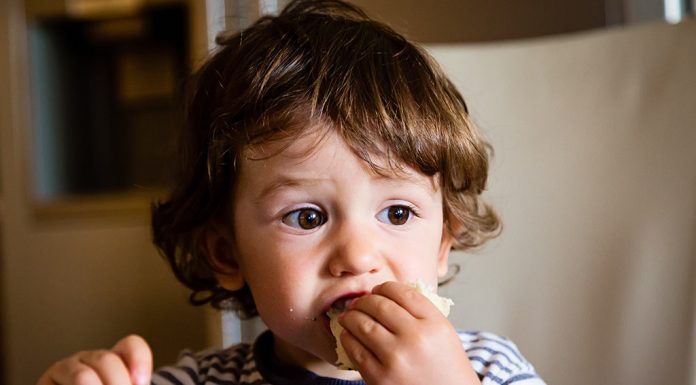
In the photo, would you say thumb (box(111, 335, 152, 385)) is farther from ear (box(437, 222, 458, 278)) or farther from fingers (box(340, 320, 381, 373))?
ear (box(437, 222, 458, 278))

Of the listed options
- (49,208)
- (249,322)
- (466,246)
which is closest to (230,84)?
(466,246)

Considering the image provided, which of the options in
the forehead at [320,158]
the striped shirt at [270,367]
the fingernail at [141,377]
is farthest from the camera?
the striped shirt at [270,367]

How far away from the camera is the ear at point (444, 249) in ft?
2.88

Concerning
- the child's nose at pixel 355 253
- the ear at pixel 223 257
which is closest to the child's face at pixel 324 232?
the child's nose at pixel 355 253

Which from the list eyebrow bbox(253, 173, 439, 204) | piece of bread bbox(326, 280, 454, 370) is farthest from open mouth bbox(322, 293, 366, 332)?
eyebrow bbox(253, 173, 439, 204)

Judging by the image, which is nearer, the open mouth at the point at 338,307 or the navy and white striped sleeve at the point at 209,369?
the open mouth at the point at 338,307

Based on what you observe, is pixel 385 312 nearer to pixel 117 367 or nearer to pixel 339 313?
pixel 339 313

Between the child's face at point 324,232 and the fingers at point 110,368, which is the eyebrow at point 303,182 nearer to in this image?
the child's face at point 324,232

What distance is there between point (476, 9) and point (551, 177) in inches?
14.7

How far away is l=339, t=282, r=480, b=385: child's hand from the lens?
631mm

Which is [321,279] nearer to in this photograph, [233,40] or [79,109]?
[233,40]

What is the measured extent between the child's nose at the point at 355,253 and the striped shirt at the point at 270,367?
17 cm

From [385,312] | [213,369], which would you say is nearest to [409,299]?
[385,312]

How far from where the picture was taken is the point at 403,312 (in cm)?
65
